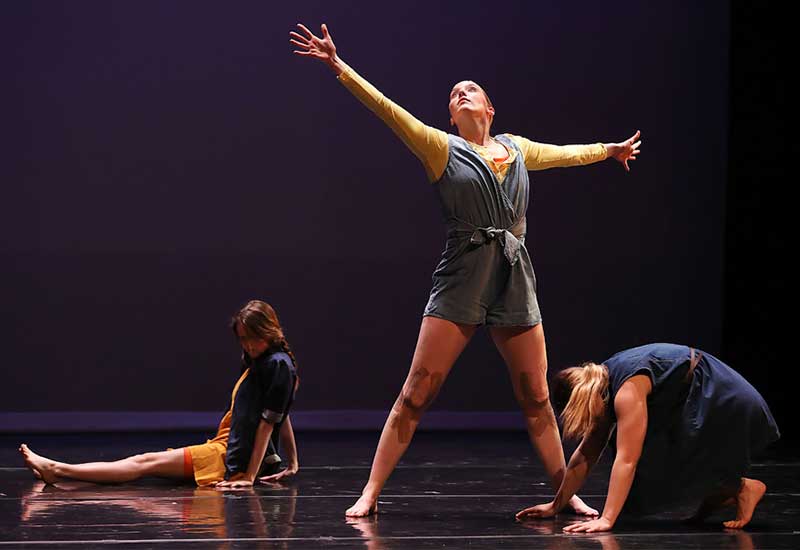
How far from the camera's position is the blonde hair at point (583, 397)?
3.23 m

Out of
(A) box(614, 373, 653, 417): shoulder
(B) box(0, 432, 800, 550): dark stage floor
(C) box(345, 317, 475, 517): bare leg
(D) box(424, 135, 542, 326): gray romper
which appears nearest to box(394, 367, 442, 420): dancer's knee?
(C) box(345, 317, 475, 517): bare leg

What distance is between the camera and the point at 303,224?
6.29 meters

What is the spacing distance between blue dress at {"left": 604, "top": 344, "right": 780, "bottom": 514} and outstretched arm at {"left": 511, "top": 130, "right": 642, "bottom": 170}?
2.41ft

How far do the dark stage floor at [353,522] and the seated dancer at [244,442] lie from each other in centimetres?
7

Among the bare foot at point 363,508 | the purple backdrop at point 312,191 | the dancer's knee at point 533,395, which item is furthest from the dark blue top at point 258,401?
the purple backdrop at point 312,191

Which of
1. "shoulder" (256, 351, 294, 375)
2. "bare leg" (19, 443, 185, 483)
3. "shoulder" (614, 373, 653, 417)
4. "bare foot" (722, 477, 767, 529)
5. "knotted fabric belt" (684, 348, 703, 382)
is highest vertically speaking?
"knotted fabric belt" (684, 348, 703, 382)

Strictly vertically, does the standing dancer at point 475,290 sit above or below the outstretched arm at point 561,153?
below

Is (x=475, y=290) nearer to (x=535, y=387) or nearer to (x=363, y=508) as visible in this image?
(x=535, y=387)

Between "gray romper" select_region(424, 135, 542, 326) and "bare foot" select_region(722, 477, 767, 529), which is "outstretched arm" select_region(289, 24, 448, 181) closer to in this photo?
"gray romper" select_region(424, 135, 542, 326)

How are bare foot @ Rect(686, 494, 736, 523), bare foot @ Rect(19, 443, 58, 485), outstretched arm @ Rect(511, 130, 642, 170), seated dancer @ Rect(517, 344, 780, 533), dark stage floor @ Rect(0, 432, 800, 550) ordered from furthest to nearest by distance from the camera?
bare foot @ Rect(19, 443, 58, 485), outstretched arm @ Rect(511, 130, 642, 170), bare foot @ Rect(686, 494, 736, 523), seated dancer @ Rect(517, 344, 780, 533), dark stage floor @ Rect(0, 432, 800, 550)

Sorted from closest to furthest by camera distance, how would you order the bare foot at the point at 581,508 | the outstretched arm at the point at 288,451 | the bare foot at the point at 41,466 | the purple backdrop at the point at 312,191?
the bare foot at the point at 581,508 < the bare foot at the point at 41,466 < the outstretched arm at the point at 288,451 < the purple backdrop at the point at 312,191

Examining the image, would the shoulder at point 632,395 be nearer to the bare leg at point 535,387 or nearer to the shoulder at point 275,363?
the bare leg at point 535,387

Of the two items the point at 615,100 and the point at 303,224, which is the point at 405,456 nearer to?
the point at 303,224

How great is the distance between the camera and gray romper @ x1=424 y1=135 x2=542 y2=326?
138 inches
